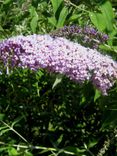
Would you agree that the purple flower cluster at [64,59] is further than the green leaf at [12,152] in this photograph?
No

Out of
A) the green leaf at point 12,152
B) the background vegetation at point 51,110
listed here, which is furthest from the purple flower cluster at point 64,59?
the green leaf at point 12,152

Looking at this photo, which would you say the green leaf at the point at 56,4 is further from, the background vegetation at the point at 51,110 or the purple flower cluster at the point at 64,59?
the purple flower cluster at the point at 64,59

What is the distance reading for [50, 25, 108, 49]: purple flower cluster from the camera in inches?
76.8

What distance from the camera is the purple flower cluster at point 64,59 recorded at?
1702mm

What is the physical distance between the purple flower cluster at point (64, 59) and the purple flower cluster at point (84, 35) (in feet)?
0.53

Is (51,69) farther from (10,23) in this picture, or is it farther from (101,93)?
(10,23)

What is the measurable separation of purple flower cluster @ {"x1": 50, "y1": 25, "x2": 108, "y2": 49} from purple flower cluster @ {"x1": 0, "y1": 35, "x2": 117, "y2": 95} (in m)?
0.16

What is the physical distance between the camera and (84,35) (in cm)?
198

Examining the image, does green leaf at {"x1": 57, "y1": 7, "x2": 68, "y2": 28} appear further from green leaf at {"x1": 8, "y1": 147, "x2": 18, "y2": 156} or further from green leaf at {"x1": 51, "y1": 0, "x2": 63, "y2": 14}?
green leaf at {"x1": 8, "y1": 147, "x2": 18, "y2": 156}

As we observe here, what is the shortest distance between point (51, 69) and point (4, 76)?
2.67 feet

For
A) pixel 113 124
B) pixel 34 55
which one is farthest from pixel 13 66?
pixel 113 124

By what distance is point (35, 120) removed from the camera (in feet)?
7.90

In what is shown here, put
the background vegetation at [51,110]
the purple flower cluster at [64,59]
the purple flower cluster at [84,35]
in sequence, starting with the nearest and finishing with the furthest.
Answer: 1. the purple flower cluster at [64,59]
2. the purple flower cluster at [84,35]
3. the background vegetation at [51,110]

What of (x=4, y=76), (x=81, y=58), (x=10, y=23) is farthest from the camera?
(x=10, y=23)
